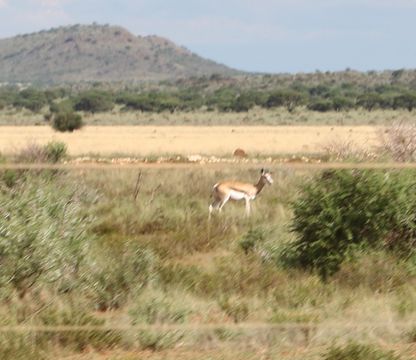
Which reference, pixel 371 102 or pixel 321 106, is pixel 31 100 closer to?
pixel 321 106

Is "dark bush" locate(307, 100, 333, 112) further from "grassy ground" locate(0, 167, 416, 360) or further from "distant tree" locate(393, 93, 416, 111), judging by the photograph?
"grassy ground" locate(0, 167, 416, 360)

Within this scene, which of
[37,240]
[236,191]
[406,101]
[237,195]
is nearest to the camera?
[37,240]

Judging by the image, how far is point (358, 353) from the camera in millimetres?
→ 7070

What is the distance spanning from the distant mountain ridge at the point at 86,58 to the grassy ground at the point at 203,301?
155236 millimetres

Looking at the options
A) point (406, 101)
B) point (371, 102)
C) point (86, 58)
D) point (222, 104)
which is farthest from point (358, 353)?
point (86, 58)

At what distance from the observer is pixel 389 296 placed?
370 inches

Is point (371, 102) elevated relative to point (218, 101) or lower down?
elevated

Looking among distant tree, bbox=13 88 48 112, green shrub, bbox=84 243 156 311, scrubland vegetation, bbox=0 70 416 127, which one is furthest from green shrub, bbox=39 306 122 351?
distant tree, bbox=13 88 48 112

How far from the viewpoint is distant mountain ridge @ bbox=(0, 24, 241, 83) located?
17112cm

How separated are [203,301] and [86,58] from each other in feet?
554

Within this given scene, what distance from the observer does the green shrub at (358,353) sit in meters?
7.03

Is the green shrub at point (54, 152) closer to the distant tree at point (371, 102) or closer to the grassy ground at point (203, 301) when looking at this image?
the grassy ground at point (203, 301)

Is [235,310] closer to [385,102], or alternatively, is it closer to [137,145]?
[137,145]

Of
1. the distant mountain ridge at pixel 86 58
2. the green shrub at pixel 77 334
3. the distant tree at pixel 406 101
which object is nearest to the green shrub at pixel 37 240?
the green shrub at pixel 77 334
